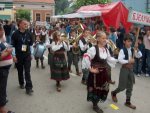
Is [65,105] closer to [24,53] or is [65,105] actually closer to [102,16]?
[24,53]

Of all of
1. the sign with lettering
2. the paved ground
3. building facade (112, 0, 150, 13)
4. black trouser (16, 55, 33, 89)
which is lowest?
the paved ground

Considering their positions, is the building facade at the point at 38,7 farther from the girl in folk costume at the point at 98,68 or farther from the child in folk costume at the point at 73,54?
the girl in folk costume at the point at 98,68

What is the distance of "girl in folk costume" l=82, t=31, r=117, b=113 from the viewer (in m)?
6.42

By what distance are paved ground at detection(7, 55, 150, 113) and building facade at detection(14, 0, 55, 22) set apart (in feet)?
203

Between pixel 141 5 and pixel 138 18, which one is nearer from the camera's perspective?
pixel 138 18

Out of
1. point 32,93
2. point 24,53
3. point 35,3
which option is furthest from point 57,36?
point 35,3

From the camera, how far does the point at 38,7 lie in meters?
72.1

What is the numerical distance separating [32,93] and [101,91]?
230 centimetres

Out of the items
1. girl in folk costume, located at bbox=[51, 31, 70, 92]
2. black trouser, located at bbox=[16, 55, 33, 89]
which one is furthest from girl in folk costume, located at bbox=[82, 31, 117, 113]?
girl in folk costume, located at bbox=[51, 31, 70, 92]

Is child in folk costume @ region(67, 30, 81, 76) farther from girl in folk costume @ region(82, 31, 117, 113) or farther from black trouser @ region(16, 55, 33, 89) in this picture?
girl in folk costume @ region(82, 31, 117, 113)

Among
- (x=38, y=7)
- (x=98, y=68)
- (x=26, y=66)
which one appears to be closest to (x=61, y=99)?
(x=26, y=66)

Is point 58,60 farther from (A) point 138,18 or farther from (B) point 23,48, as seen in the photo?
(A) point 138,18

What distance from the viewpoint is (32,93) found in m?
8.27

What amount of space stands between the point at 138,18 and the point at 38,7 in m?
66.1
